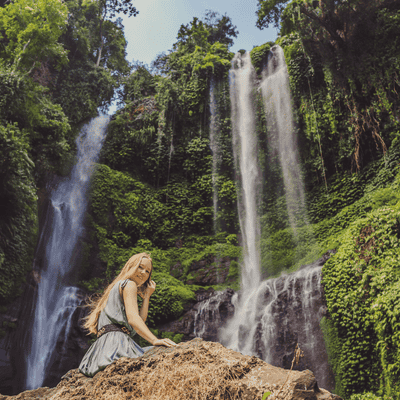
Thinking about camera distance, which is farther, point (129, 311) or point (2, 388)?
point (2, 388)

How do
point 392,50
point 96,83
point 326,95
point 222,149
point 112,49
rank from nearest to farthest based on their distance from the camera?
point 392,50
point 326,95
point 222,149
point 96,83
point 112,49

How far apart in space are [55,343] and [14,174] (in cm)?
479

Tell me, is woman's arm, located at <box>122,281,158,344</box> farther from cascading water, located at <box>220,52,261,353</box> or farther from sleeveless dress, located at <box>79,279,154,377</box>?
cascading water, located at <box>220,52,261,353</box>

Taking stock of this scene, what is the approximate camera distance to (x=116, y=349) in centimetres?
247

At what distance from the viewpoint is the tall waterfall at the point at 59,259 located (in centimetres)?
924

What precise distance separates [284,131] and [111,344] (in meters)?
12.2

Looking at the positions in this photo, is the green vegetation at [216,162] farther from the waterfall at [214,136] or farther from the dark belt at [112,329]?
the dark belt at [112,329]

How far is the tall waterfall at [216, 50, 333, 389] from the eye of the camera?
7.78 metres

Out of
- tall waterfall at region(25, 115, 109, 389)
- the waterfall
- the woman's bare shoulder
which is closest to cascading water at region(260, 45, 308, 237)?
the waterfall

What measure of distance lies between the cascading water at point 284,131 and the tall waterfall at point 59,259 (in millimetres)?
7695

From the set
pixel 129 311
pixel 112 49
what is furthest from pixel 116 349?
pixel 112 49

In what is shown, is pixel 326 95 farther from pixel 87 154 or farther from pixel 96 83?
pixel 96 83

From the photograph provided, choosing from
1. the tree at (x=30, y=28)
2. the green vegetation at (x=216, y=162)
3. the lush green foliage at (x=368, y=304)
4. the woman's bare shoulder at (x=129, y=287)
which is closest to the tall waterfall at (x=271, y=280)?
the green vegetation at (x=216, y=162)

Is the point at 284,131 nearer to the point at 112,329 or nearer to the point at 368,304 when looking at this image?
the point at 368,304
